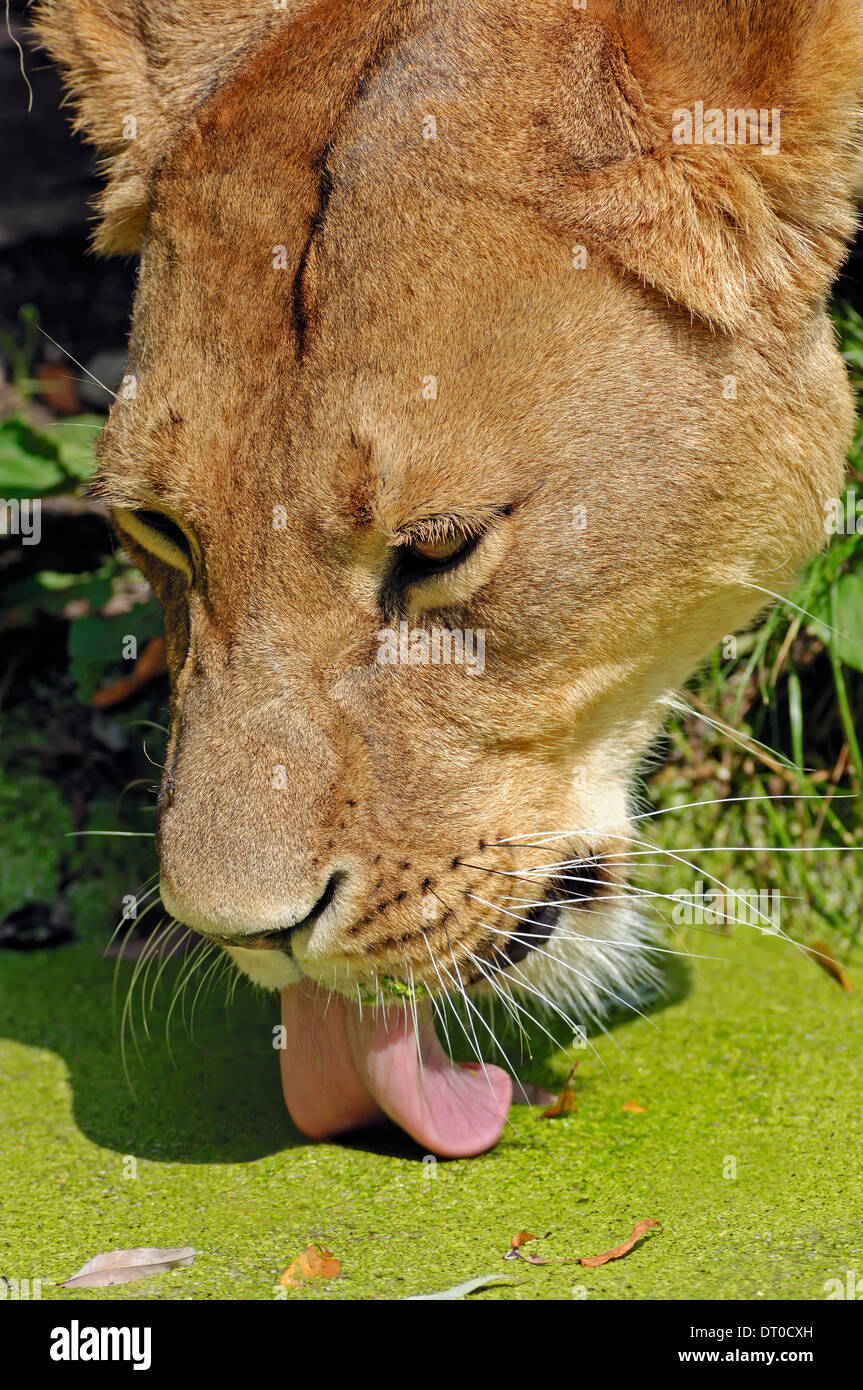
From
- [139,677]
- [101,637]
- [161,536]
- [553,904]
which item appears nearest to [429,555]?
[161,536]

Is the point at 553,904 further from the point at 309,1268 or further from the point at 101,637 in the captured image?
the point at 101,637

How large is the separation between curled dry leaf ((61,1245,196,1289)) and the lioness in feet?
1.70

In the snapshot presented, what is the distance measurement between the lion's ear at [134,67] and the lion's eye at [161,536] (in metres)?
0.74

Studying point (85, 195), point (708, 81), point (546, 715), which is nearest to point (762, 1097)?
point (546, 715)

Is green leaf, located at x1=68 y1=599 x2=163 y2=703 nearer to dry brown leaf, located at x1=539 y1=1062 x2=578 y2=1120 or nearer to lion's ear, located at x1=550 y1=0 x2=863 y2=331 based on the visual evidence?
dry brown leaf, located at x1=539 y1=1062 x2=578 y2=1120

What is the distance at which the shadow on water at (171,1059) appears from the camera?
3215 mm

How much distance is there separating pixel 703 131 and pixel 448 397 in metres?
0.68

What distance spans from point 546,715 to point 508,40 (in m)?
1.31

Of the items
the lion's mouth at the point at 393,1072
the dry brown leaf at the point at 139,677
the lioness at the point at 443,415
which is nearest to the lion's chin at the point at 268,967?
the lioness at the point at 443,415

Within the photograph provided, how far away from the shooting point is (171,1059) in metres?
3.59

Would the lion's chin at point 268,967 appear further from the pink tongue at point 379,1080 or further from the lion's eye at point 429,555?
the lion's eye at point 429,555

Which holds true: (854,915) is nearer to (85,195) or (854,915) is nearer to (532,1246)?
(532,1246)

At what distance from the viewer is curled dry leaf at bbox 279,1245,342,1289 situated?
2.60 meters

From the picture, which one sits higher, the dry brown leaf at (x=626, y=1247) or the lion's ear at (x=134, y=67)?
the lion's ear at (x=134, y=67)
